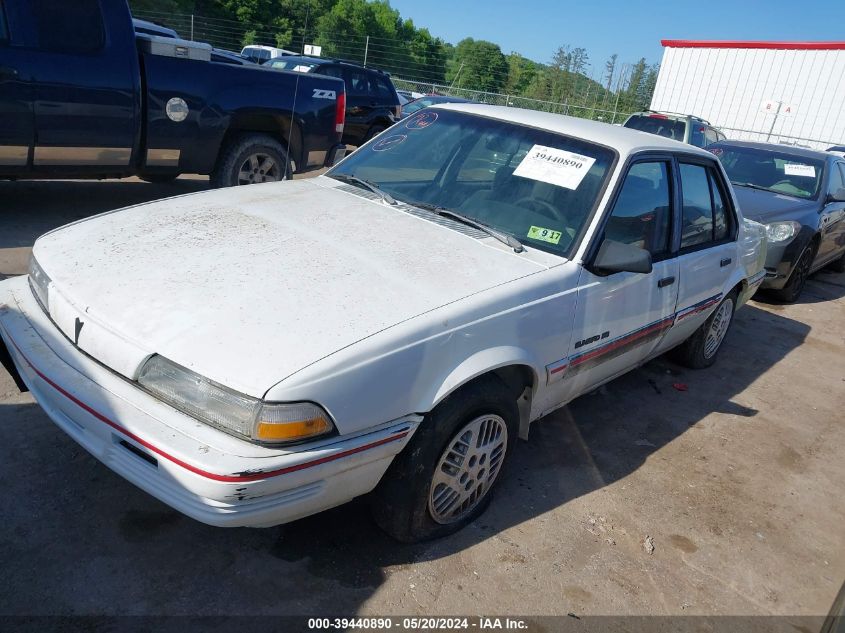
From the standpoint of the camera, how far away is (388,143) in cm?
399

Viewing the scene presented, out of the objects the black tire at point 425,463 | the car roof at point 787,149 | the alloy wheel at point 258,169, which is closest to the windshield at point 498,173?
the black tire at point 425,463

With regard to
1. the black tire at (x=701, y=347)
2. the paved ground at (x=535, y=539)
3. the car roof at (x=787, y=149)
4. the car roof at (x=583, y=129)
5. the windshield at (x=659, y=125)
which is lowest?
the paved ground at (x=535, y=539)

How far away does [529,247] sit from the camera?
10.2ft

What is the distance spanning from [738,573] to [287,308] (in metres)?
2.32

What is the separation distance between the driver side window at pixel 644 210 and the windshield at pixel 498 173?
0.58 feet

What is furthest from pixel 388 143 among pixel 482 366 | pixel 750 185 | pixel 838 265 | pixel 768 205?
pixel 838 265

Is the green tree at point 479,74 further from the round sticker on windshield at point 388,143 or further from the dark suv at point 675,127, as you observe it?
the round sticker on windshield at point 388,143

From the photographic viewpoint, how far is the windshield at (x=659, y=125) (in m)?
13.6

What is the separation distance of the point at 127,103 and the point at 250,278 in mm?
4126

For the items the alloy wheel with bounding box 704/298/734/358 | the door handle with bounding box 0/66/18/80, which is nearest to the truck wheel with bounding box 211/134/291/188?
the door handle with bounding box 0/66/18/80

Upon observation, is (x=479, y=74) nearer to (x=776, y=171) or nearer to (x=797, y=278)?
(x=776, y=171)

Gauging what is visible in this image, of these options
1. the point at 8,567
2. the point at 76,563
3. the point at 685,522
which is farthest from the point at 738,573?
the point at 8,567

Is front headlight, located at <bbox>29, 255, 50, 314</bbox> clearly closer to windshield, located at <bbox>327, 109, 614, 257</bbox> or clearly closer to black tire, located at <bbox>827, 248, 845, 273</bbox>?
windshield, located at <bbox>327, 109, 614, 257</bbox>

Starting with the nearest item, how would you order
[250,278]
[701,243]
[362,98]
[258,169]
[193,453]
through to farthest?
[193,453] → [250,278] → [701,243] → [258,169] → [362,98]
